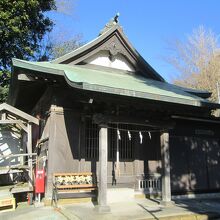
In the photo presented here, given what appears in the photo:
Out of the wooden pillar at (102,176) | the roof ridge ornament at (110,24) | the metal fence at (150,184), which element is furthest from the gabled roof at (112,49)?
the metal fence at (150,184)

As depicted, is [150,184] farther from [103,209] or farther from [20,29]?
[20,29]

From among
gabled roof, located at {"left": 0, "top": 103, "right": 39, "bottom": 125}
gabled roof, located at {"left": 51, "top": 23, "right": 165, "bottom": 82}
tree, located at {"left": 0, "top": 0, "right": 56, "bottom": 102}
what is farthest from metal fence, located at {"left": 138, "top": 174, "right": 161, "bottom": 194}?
tree, located at {"left": 0, "top": 0, "right": 56, "bottom": 102}

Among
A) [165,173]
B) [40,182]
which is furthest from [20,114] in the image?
[165,173]

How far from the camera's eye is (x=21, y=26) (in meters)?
19.8

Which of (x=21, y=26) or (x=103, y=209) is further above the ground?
(x=21, y=26)

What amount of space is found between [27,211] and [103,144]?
9.61 feet

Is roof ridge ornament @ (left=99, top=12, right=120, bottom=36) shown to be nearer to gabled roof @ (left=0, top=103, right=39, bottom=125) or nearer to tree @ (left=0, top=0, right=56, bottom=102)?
gabled roof @ (left=0, top=103, right=39, bottom=125)

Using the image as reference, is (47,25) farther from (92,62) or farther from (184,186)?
(184,186)

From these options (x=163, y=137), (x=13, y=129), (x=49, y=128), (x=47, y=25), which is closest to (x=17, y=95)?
(x=49, y=128)

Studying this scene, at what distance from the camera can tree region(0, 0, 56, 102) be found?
1867 cm

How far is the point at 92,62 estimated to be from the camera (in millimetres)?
12750

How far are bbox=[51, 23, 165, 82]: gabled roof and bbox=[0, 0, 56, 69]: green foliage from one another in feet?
28.0

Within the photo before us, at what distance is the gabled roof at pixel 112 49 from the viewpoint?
12008mm

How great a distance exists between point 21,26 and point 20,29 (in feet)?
0.71
